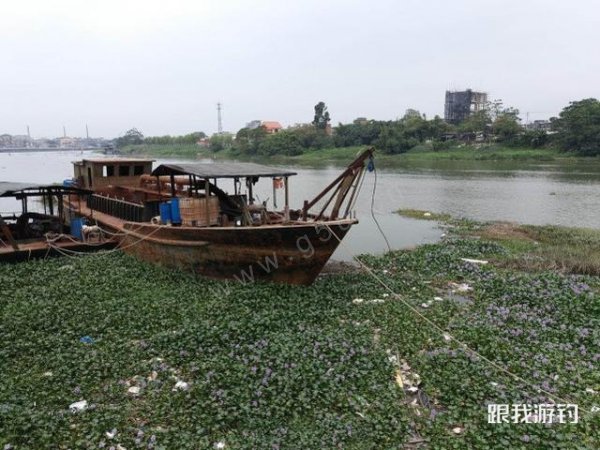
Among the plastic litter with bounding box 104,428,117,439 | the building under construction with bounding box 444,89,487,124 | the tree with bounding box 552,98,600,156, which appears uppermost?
the building under construction with bounding box 444,89,487,124

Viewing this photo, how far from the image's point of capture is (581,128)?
61062 mm

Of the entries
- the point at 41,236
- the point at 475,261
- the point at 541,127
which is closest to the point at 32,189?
the point at 41,236

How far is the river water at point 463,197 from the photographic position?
73.7 feet

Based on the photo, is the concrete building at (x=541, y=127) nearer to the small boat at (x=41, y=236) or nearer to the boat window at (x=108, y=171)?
the boat window at (x=108, y=171)

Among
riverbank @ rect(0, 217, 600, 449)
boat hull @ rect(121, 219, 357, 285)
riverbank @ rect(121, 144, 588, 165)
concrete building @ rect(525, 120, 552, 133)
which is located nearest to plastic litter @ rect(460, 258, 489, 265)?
riverbank @ rect(0, 217, 600, 449)

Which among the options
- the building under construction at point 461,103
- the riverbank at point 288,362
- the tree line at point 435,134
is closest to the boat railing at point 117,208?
the riverbank at point 288,362

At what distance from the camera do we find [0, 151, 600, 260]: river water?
22.5 m

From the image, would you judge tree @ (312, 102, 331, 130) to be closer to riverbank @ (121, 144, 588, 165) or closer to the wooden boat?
riverbank @ (121, 144, 588, 165)

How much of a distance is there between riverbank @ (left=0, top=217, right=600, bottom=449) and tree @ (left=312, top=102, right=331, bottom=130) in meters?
86.2

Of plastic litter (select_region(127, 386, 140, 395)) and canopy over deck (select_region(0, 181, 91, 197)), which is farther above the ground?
canopy over deck (select_region(0, 181, 91, 197))

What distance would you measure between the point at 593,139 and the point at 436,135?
23.7 m

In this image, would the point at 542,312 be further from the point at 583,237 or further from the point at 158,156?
the point at 158,156

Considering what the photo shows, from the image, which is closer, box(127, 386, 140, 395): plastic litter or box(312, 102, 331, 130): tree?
box(127, 386, 140, 395): plastic litter

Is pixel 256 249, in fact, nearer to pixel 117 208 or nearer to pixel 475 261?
pixel 475 261
